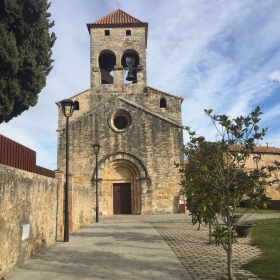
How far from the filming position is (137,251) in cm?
779

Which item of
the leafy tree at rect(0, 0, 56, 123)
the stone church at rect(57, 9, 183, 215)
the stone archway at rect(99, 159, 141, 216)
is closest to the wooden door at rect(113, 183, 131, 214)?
the stone church at rect(57, 9, 183, 215)

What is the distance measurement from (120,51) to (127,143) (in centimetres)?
→ 789

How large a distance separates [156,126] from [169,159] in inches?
98.5

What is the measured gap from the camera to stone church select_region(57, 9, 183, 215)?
67.3ft

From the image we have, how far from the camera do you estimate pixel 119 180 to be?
2125cm

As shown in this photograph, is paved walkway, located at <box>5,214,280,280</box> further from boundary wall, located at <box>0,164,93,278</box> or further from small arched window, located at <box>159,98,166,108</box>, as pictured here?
small arched window, located at <box>159,98,166,108</box>

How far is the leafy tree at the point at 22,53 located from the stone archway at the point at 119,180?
808 cm

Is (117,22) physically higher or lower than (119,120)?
higher

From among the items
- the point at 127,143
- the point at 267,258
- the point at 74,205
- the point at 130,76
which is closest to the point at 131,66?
the point at 130,76

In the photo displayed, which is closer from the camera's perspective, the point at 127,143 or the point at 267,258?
the point at 267,258

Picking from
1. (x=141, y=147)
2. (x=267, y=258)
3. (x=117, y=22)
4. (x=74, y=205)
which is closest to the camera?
(x=267, y=258)

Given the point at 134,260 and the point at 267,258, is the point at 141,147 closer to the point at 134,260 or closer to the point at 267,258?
the point at 134,260

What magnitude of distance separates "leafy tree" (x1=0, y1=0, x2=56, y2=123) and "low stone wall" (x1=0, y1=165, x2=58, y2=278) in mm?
6380

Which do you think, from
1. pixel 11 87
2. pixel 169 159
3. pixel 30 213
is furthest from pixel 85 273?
pixel 169 159
